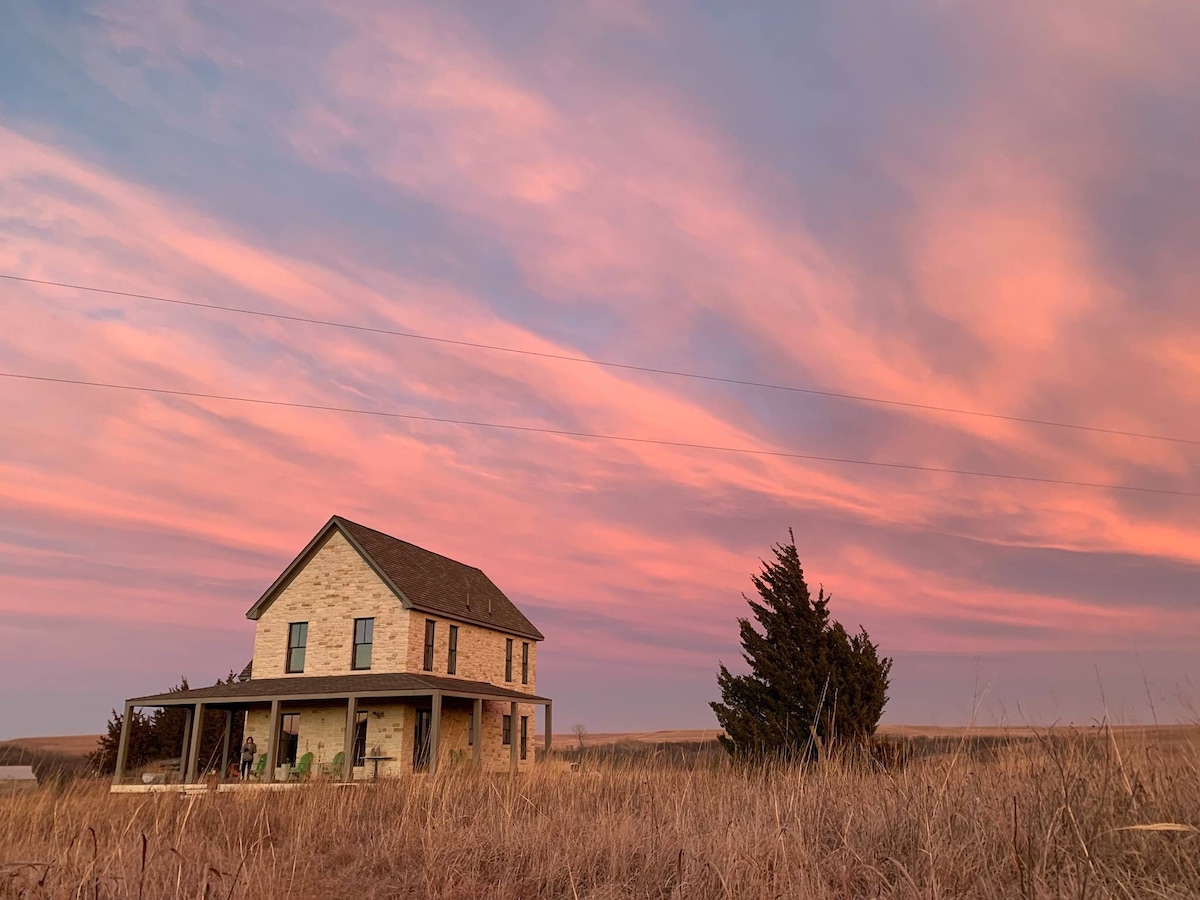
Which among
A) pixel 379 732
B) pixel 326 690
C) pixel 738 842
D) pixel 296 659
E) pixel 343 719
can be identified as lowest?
pixel 379 732

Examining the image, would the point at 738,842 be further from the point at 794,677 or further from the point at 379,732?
the point at 379,732

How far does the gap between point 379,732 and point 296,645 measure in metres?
5.32

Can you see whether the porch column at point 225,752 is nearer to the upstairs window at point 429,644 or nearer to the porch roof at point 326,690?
the porch roof at point 326,690

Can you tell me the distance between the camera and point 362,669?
31703 mm

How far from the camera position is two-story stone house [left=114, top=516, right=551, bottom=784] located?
1182 inches

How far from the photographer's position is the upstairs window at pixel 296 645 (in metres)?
32.9

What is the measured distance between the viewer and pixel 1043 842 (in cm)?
535

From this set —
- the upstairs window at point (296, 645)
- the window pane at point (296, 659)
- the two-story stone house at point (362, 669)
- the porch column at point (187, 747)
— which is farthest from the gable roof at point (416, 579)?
the porch column at point (187, 747)

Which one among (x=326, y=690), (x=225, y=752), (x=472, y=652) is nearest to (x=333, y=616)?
(x=326, y=690)

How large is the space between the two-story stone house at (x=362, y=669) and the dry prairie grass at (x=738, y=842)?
19146 millimetres

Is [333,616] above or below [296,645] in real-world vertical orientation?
above

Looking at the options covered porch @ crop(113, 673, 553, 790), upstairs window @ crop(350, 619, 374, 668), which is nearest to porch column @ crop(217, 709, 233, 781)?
covered porch @ crop(113, 673, 553, 790)

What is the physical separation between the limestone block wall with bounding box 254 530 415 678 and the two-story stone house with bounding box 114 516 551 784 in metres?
0.04

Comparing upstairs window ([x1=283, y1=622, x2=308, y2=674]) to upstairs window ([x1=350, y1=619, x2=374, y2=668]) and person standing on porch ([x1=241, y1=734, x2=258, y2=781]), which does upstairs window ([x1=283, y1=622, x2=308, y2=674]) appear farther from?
person standing on porch ([x1=241, y1=734, x2=258, y2=781])
